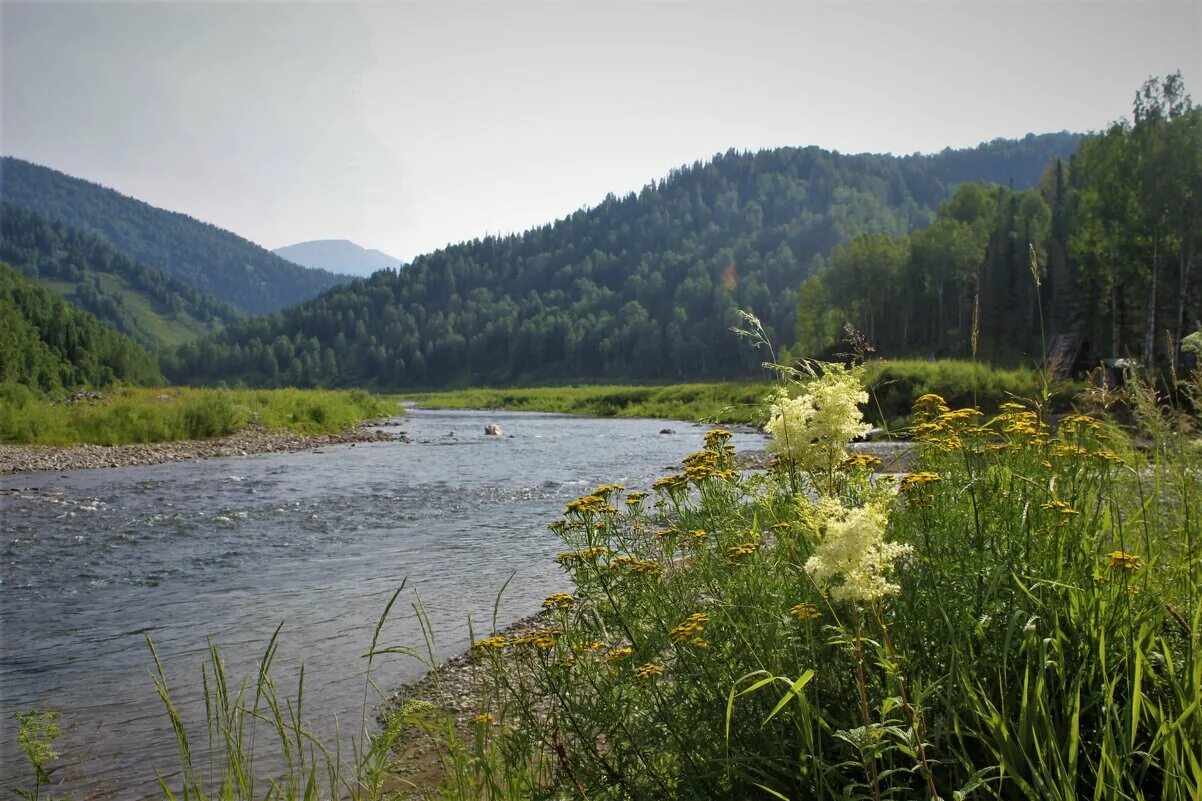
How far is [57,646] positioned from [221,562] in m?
4.83

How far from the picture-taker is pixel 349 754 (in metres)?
7.23

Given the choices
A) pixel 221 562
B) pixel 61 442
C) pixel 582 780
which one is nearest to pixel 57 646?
pixel 221 562

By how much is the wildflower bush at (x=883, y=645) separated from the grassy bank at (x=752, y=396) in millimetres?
555

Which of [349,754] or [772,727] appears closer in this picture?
[772,727]

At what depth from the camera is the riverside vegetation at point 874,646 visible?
2859 millimetres

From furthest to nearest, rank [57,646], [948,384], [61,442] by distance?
[948,384]
[61,442]
[57,646]

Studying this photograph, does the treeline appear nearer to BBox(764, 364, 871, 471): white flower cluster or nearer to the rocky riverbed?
BBox(764, 364, 871, 471): white flower cluster

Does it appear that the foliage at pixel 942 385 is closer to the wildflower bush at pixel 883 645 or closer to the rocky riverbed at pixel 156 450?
the rocky riverbed at pixel 156 450

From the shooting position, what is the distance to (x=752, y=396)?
60.5 metres

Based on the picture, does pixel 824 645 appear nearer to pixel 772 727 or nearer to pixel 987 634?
pixel 772 727

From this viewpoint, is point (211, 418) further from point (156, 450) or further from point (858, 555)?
point (858, 555)

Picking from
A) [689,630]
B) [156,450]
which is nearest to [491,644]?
[689,630]

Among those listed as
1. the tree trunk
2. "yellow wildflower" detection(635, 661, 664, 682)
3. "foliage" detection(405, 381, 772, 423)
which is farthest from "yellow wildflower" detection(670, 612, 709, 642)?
"foliage" detection(405, 381, 772, 423)

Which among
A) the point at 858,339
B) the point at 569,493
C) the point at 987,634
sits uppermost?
the point at 858,339
